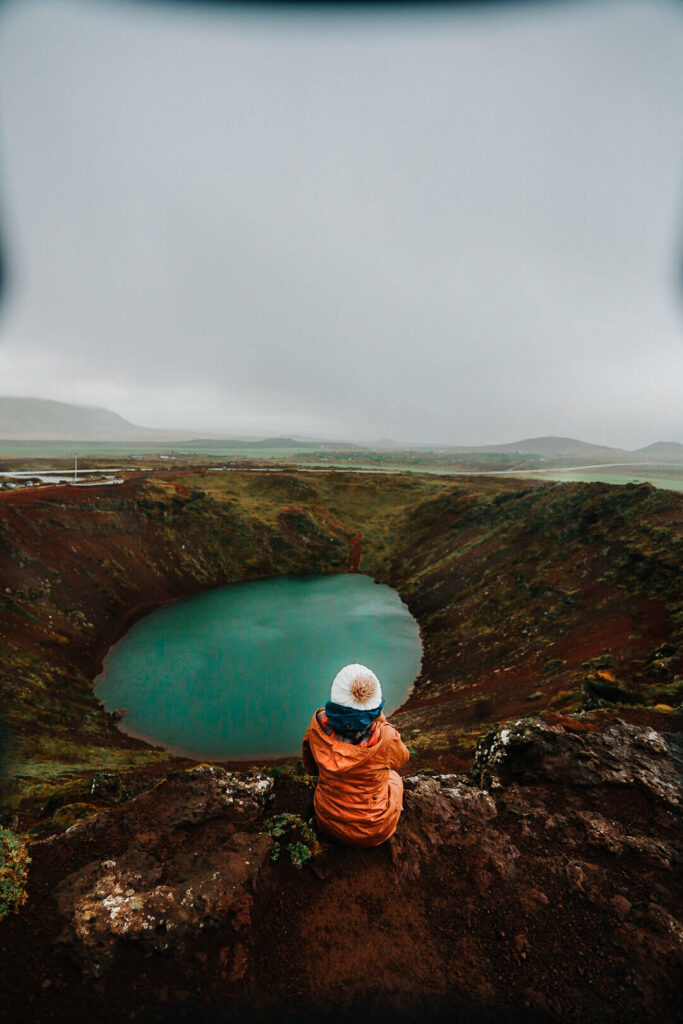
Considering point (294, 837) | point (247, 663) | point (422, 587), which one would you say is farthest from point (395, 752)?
point (422, 587)

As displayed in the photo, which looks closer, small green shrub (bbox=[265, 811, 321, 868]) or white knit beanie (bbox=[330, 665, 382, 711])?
white knit beanie (bbox=[330, 665, 382, 711])

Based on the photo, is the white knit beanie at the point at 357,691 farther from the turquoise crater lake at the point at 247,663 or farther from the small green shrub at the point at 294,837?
the turquoise crater lake at the point at 247,663

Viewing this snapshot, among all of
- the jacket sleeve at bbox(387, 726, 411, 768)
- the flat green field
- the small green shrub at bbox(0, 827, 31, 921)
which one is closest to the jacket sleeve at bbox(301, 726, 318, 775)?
the jacket sleeve at bbox(387, 726, 411, 768)

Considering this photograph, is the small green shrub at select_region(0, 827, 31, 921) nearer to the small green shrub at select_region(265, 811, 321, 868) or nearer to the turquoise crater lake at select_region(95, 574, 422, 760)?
the small green shrub at select_region(265, 811, 321, 868)

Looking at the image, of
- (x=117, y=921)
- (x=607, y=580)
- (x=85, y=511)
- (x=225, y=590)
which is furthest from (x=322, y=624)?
(x=117, y=921)

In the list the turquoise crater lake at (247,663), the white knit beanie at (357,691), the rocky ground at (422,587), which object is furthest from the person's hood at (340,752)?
the turquoise crater lake at (247,663)
